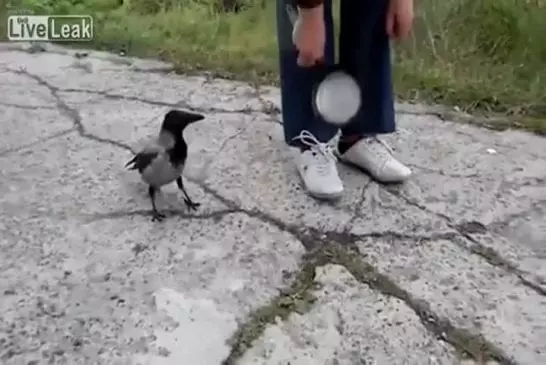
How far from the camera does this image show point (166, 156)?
5.62 ft

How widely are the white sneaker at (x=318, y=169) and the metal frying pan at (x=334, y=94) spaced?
6 cm

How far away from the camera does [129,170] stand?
1975 mm

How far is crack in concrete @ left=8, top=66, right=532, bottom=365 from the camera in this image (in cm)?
137

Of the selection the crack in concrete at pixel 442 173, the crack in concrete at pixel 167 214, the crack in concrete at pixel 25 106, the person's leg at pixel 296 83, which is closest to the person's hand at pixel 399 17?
the person's leg at pixel 296 83

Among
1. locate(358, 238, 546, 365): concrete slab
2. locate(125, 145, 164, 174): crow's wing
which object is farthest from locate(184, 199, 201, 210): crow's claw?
locate(358, 238, 546, 365): concrete slab

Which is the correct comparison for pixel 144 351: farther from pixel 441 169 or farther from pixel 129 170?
pixel 441 169

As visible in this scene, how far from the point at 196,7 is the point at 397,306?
9.02 feet

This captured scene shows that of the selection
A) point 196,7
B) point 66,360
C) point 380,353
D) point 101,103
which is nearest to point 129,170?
point 101,103

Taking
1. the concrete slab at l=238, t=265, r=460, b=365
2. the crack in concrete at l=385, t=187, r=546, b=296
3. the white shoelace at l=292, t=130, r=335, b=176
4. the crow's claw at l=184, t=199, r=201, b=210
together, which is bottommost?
the concrete slab at l=238, t=265, r=460, b=365

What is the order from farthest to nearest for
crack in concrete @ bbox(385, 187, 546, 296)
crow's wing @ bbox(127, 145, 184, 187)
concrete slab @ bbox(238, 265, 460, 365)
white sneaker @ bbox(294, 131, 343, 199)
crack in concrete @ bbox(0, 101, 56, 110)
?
crack in concrete @ bbox(0, 101, 56, 110) < white sneaker @ bbox(294, 131, 343, 199) < crow's wing @ bbox(127, 145, 184, 187) < crack in concrete @ bbox(385, 187, 546, 296) < concrete slab @ bbox(238, 265, 460, 365)

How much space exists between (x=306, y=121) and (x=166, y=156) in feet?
1.17

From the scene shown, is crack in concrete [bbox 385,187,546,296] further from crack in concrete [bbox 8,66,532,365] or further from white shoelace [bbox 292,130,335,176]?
white shoelace [bbox 292,130,335,176]

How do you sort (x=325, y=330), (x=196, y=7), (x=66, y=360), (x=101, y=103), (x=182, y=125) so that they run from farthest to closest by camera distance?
(x=196, y=7), (x=101, y=103), (x=182, y=125), (x=325, y=330), (x=66, y=360)

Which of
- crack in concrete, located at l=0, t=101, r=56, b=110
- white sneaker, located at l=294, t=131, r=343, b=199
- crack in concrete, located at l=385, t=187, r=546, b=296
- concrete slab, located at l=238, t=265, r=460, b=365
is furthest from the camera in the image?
crack in concrete, located at l=0, t=101, r=56, b=110
